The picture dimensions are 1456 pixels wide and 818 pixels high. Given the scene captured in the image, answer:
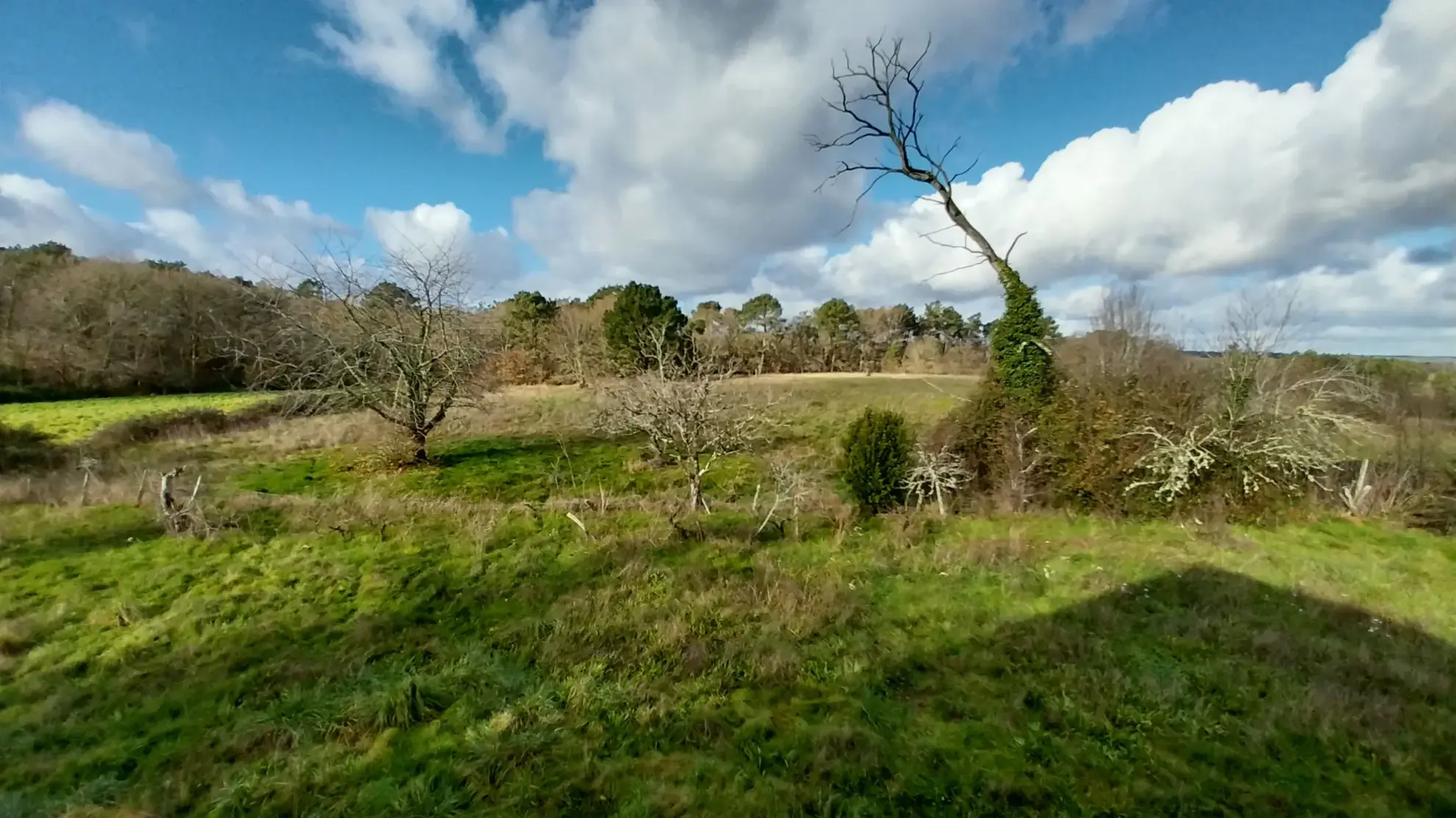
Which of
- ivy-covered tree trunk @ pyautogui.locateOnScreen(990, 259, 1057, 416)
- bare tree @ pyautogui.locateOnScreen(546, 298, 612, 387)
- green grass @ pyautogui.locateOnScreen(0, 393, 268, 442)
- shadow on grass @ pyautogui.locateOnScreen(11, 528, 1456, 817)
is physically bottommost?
shadow on grass @ pyautogui.locateOnScreen(11, 528, 1456, 817)

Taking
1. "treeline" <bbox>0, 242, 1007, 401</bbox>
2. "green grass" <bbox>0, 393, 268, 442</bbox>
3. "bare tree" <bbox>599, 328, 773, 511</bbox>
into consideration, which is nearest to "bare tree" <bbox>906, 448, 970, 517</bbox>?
"bare tree" <bbox>599, 328, 773, 511</bbox>

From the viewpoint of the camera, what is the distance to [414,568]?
732 cm

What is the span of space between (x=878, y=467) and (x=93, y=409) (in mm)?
30710

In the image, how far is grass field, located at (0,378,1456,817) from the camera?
362cm

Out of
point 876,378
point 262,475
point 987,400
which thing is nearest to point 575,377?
point 876,378

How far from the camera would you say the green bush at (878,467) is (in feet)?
35.0

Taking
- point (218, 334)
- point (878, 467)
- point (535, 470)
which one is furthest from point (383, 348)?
point (218, 334)

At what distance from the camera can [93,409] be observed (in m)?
23.1

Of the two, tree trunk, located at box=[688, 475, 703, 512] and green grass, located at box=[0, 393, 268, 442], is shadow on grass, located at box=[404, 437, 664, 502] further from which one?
green grass, located at box=[0, 393, 268, 442]

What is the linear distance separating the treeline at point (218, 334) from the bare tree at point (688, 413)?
435cm

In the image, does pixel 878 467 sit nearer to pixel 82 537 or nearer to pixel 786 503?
pixel 786 503

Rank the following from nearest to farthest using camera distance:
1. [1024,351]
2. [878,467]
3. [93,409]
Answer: [878,467], [1024,351], [93,409]

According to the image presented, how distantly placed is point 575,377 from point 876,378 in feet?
61.5

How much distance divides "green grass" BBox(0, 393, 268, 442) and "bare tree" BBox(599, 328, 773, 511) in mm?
17983
